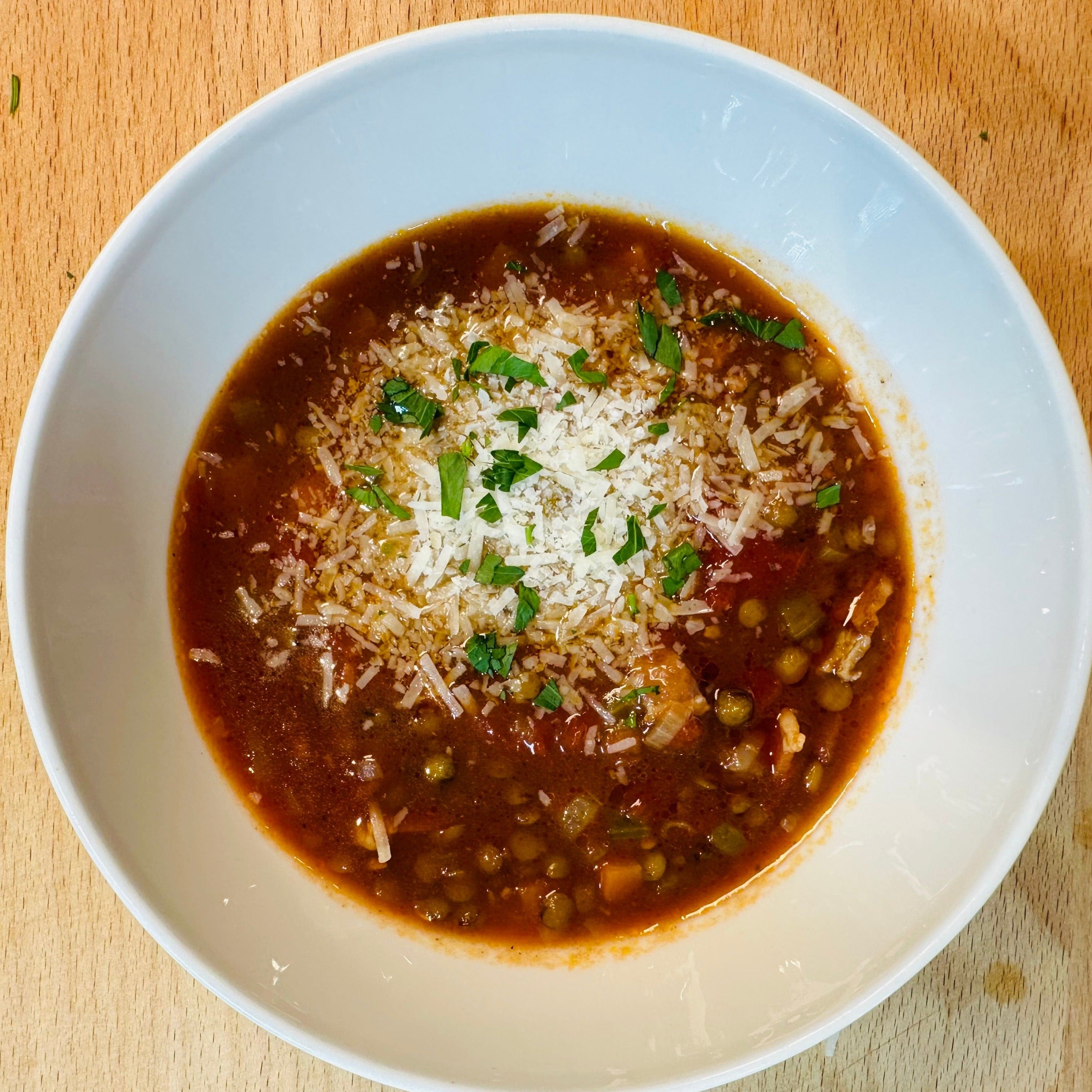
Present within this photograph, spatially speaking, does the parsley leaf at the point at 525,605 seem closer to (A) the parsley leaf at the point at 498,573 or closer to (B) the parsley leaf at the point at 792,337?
(A) the parsley leaf at the point at 498,573

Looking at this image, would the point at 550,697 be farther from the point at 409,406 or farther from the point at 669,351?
the point at 669,351

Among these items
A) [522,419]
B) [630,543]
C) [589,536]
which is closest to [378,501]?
[522,419]

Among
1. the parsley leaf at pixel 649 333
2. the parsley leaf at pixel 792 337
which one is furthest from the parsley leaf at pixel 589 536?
the parsley leaf at pixel 792 337

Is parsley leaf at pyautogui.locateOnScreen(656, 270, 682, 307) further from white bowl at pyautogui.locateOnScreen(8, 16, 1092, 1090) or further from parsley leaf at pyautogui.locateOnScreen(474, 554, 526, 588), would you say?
parsley leaf at pyautogui.locateOnScreen(474, 554, 526, 588)

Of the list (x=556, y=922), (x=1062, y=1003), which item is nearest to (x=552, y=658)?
(x=556, y=922)

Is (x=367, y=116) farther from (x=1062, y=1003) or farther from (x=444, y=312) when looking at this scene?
(x=1062, y=1003)
